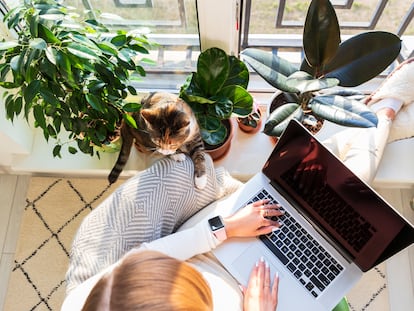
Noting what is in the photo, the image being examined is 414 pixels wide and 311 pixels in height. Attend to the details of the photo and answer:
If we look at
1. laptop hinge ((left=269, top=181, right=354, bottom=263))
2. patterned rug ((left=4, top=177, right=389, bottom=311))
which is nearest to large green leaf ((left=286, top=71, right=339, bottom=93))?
laptop hinge ((left=269, top=181, right=354, bottom=263))

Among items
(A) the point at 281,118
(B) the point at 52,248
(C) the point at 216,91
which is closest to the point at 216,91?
(C) the point at 216,91

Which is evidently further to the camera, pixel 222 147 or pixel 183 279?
pixel 222 147

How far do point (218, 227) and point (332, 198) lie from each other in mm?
278

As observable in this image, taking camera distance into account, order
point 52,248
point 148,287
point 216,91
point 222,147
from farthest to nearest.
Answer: point 52,248 → point 222,147 → point 216,91 → point 148,287

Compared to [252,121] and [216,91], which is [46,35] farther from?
[252,121]

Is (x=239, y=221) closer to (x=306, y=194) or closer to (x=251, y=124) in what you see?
(x=306, y=194)

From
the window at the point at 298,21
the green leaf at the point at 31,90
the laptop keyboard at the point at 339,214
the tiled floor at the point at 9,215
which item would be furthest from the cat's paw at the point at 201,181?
the tiled floor at the point at 9,215

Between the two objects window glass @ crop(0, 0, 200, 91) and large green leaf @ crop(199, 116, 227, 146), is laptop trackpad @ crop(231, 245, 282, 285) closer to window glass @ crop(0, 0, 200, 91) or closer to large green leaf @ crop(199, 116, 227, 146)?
large green leaf @ crop(199, 116, 227, 146)

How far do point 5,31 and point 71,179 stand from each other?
632 mm

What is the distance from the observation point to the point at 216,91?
1.21m

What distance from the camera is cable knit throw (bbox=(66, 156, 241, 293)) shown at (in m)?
1.04

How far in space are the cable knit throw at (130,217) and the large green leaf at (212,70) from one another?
232mm

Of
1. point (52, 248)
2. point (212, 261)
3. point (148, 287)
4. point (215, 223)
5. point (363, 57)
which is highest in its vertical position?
point (363, 57)

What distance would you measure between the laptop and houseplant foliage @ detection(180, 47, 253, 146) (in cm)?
19
